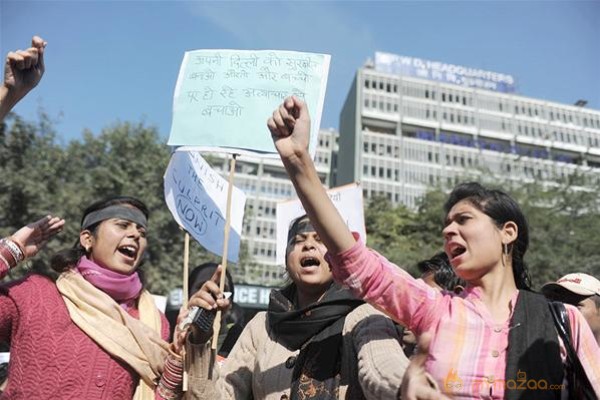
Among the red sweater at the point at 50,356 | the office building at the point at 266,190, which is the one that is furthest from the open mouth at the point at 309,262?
the office building at the point at 266,190

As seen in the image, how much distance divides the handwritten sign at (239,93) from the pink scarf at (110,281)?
760mm

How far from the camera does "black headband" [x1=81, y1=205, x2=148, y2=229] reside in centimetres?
305

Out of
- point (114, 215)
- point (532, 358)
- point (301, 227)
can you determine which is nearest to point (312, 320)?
point (301, 227)

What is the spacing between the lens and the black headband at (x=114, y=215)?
305 cm

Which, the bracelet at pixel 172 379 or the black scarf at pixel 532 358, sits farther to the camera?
the bracelet at pixel 172 379

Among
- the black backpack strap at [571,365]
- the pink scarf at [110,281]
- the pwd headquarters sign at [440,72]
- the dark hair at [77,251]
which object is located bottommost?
the black backpack strap at [571,365]

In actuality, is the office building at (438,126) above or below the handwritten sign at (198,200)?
above

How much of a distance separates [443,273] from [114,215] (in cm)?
199

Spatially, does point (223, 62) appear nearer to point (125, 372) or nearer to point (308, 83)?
point (308, 83)

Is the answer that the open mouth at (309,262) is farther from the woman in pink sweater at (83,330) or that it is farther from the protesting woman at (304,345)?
the woman in pink sweater at (83,330)

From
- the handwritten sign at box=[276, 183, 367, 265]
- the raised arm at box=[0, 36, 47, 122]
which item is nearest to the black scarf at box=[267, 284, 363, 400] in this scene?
the handwritten sign at box=[276, 183, 367, 265]

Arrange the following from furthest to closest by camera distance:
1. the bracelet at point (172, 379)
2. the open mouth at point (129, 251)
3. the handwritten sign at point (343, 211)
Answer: the handwritten sign at point (343, 211), the open mouth at point (129, 251), the bracelet at point (172, 379)

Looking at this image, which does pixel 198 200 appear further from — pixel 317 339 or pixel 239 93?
pixel 317 339

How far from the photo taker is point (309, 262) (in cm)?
251
